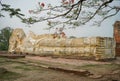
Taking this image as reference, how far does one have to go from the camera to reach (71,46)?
56.5ft

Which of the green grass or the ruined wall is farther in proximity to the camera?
the ruined wall

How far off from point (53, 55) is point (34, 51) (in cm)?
304

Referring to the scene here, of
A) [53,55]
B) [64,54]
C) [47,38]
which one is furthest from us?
[47,38]

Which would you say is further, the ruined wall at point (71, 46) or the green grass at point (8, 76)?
the ruined wall at point (71, 46)

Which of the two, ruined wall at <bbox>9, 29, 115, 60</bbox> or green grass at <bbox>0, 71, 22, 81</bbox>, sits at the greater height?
ruined wall at <bbox>9, 29, 115, 60</bbox>

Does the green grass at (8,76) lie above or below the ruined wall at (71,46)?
below

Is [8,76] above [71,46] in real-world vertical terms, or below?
below

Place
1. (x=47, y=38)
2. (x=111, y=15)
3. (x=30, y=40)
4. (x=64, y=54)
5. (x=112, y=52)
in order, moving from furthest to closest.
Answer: (x=30, y=40), (x=47, y=38), (x=64, y=54), (x=112, y=52), (x=111, y=15)

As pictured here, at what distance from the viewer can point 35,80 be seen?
7.19 meters

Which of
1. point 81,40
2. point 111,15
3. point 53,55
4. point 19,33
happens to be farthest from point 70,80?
point 19,33

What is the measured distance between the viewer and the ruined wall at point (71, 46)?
15.3 meters

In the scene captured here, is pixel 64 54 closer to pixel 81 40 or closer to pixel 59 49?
pixel 59 49

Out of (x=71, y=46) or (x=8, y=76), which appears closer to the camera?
(x=8, y=76)

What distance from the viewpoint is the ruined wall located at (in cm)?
1531
